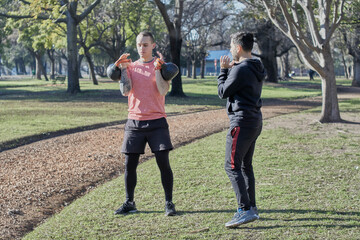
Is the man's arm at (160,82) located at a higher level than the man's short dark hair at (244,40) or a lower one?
lower

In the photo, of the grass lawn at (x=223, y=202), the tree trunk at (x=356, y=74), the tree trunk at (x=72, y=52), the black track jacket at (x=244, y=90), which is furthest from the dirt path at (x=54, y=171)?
the tree trunk at (x=356, y=74)

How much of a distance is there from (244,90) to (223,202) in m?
1.61

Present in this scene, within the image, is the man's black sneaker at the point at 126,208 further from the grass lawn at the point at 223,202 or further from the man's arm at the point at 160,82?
the man's arm at the point at 160,82

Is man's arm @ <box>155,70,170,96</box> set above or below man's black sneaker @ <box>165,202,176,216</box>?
above

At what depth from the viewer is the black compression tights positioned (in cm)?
477

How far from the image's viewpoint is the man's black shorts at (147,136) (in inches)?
185

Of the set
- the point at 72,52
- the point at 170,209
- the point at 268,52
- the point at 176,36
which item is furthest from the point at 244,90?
the point at 268,52

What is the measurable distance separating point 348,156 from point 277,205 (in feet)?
12.1

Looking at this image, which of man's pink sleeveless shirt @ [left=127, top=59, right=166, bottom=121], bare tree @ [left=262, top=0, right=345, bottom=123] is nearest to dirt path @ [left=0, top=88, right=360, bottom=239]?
man's pink sleeveless shirt @ [left=127, top=59, right=166, bottom=121]

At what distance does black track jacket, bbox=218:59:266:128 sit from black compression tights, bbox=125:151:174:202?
90 centimetres

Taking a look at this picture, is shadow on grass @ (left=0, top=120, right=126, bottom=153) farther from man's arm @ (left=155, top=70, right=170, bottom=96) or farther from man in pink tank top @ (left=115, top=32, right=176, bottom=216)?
man's arm @ (left=155, top=70, right=170, bottom=96)

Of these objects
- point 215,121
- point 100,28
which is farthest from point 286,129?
point 100,28

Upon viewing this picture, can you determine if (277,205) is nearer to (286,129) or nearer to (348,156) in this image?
(348,156)

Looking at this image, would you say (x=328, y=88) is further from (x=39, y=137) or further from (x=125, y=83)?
(x=125, y=83)
